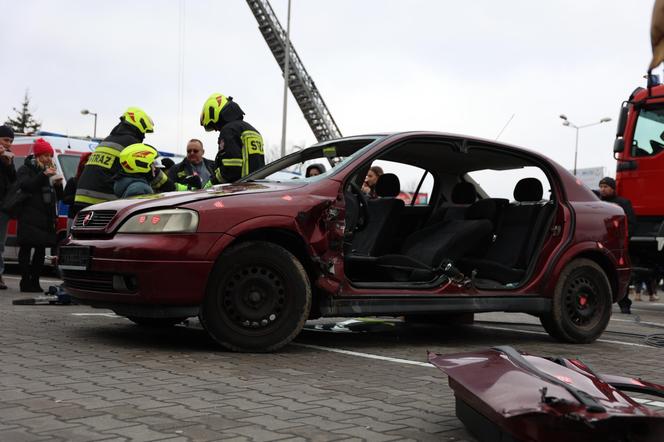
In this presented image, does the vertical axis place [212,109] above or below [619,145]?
below

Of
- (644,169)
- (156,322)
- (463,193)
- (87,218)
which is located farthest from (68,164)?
(644,169)

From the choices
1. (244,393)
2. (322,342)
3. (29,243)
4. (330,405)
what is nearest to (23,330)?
(322,342)

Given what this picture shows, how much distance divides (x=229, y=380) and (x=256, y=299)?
1010 mm

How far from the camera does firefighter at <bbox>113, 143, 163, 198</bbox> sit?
7.48 metres

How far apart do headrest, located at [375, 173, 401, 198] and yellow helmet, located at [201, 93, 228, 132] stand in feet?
5.65

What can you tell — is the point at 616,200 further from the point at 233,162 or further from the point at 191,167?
the point at 233,162

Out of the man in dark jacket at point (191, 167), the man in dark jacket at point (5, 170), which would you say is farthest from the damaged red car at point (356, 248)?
the man in dark jacket at point (5, 170)

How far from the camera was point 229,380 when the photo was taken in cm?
446

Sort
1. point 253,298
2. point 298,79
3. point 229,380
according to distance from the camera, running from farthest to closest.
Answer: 1. point 298,79
2. point 253,298
3. point 229,380

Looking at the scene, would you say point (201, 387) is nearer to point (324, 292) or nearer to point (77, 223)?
point (324, 292)

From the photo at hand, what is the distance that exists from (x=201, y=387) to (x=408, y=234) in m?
3.48

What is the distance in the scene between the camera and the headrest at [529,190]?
274 inches

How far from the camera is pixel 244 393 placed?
13.6 ft

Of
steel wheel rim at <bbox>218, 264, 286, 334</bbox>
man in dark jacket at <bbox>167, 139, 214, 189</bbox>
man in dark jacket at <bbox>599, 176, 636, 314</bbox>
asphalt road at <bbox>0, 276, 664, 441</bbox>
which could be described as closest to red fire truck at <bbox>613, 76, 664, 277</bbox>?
man in dark jacket at <bbox>599, 176, 636, 314</bbox>
